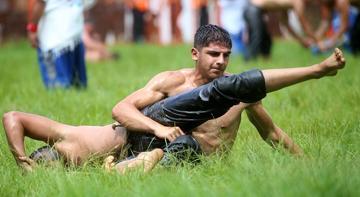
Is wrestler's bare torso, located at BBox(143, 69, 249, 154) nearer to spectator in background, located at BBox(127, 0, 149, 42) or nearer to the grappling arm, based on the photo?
the grappling arm

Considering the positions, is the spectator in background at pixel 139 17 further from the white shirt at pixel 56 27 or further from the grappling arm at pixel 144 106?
the grappling arm at pixel 144 106

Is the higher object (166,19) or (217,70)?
(217,70)

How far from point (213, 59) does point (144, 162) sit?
30.0 inches

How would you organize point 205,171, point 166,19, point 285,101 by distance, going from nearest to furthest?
point 205,171 → point 285,101 → point 166,19

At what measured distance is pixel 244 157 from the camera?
503 cm

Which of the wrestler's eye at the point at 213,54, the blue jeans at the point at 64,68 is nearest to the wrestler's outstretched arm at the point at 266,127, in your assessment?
the wrestler's eye at the point at 213,54

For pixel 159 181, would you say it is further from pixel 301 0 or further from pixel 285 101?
pixel 301 0

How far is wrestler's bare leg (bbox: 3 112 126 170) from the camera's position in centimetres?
551

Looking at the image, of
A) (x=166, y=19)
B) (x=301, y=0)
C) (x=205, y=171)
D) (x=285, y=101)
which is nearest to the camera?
(x=205, y=171)

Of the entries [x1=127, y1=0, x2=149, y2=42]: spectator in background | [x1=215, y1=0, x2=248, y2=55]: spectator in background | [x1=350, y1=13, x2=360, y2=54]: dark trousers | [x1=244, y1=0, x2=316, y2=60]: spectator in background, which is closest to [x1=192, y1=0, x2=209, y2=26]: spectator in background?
[x1=127, y1=0, x2=149, y2=42]: spectator in background

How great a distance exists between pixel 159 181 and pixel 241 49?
11.3 metres

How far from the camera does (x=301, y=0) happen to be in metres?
12.8

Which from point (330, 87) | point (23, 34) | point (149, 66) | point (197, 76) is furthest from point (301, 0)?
point (23, 34)

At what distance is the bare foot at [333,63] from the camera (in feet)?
15.5
